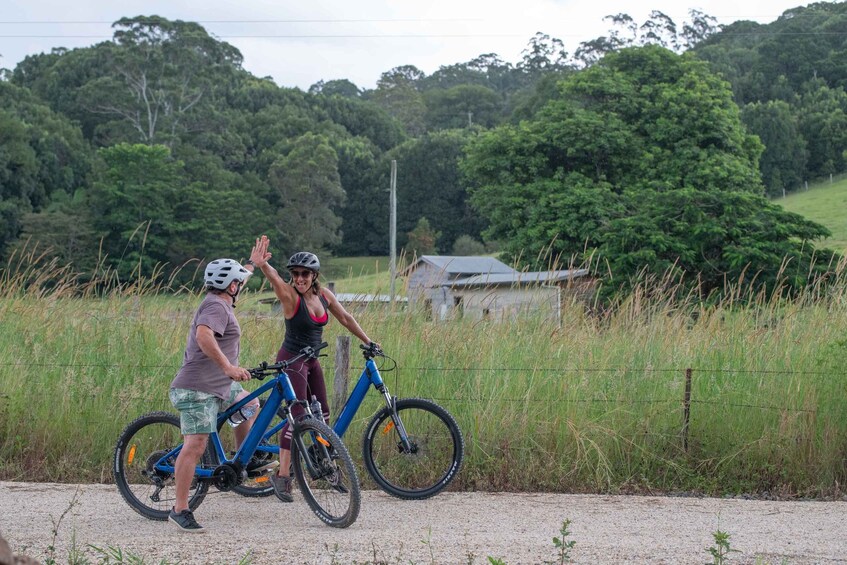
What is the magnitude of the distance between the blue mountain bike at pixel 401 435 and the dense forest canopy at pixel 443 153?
16.5 ft

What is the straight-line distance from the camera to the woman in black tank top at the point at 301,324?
7418 millimetres

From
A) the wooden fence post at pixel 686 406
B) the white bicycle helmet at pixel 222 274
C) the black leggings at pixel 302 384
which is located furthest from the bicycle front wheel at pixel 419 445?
the wooden fence post at pixel 686 406

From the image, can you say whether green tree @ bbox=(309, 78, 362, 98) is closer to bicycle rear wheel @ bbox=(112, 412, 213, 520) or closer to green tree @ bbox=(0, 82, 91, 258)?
green tree @ bbox=(0, 82, 91, 258)

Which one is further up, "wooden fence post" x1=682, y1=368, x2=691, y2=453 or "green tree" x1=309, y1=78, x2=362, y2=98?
"green tree" x1=309, y1=78, x2=362, y2=98

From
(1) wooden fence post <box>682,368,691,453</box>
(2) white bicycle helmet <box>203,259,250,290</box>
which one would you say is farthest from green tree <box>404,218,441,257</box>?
(2) white bicycle helmet <box>203,259,250,290</box>

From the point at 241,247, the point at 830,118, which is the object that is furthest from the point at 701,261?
the point at 830,118

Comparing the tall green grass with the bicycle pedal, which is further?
the tall green grass

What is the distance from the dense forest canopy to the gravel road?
16.9ft

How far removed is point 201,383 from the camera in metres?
6.84

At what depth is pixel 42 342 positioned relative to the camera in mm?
10570

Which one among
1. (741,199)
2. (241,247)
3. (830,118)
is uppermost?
(830,118)

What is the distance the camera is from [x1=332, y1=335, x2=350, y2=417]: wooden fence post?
358 inches

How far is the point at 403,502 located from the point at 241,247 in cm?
5128

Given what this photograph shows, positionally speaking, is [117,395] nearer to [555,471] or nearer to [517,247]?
[555,471]
